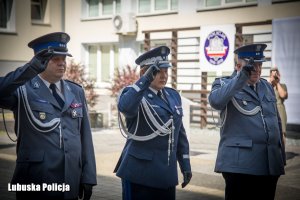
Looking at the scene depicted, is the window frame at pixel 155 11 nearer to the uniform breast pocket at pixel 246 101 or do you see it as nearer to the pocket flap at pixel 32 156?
the uniform breast pocket at pixel 246 101

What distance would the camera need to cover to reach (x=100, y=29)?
76.1 ft

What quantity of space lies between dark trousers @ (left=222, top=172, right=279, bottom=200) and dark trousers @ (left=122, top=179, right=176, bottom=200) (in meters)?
0.78

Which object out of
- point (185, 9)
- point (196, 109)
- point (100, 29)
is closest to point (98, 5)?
point (100, 29)

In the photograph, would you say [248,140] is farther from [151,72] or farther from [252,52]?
[151,72]

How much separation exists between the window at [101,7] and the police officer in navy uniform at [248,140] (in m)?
18.3

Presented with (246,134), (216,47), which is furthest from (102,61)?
(246,134)

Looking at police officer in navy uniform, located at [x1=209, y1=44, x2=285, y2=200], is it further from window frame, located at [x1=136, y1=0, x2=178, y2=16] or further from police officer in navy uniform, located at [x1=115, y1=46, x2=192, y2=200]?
window frame, located at [x1=136, y1=0, x2=178, y2=16]

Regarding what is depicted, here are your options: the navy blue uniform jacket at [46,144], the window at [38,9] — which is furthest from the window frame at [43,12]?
the navy blue uniform jacket at [46,144]

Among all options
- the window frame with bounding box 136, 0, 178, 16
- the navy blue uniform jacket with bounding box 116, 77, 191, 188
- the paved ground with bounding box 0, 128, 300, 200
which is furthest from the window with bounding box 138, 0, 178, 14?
the navy blue uniform jacket with bounding box 116, 77, 191, 188

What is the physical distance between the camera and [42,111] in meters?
4.05

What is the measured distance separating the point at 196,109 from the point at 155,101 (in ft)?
47.5

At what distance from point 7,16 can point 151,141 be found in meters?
21.9

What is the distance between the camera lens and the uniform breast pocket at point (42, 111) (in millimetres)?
4016

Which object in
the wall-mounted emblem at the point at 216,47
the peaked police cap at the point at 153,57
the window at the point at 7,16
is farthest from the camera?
the window at the point at 7,16
